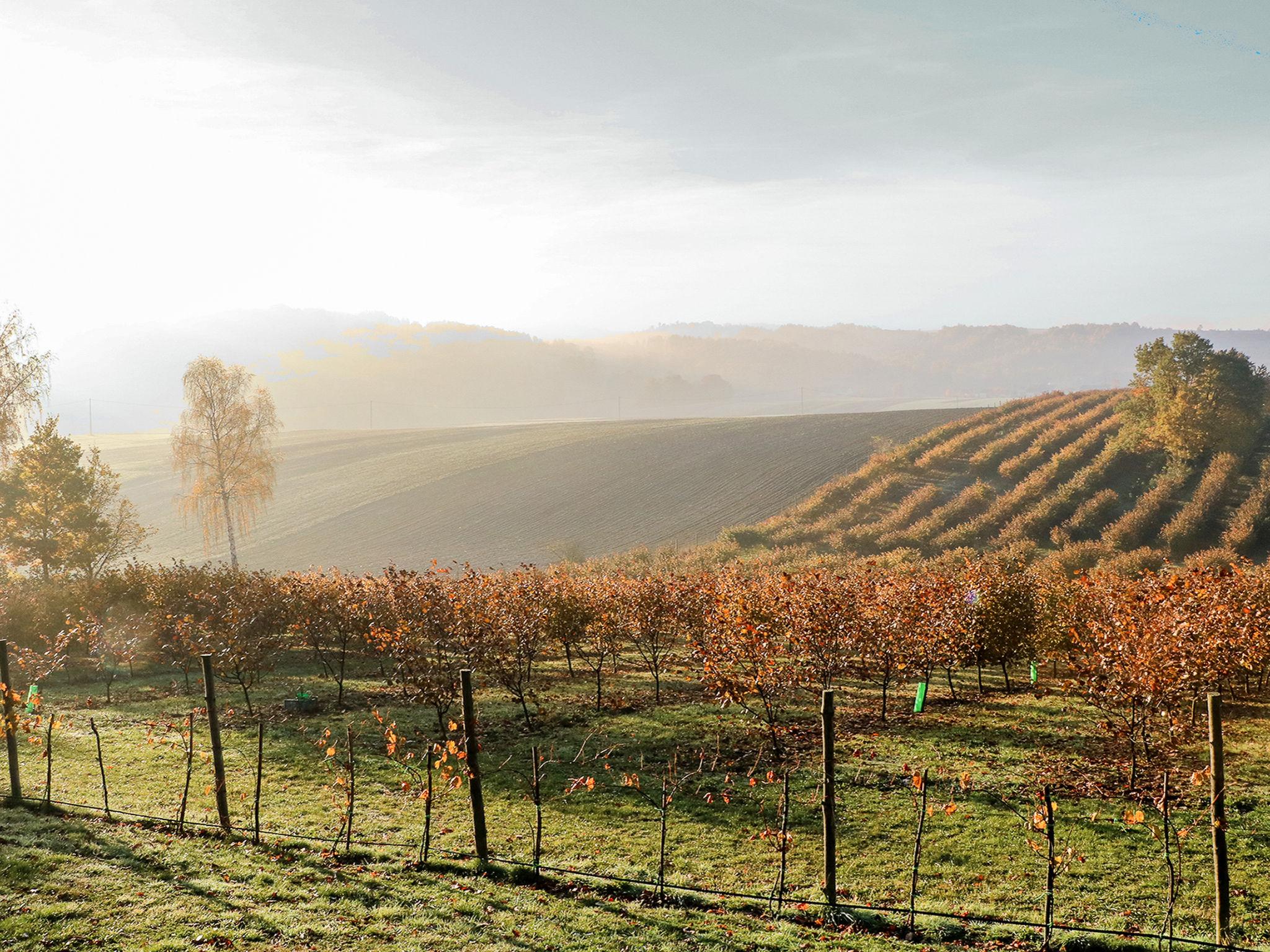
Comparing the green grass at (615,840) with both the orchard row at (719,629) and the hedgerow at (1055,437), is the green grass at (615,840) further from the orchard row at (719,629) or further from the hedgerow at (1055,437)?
the hedgerow at (1055,437)

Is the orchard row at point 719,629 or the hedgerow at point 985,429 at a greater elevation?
the hedgerow at point 985,429

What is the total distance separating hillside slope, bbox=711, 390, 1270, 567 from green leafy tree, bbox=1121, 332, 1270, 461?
4.67 feet

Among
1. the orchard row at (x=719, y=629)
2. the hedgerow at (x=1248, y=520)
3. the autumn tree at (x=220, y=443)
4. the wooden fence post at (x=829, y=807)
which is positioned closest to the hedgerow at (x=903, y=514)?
the hedgerow at (x=1248, y=520)

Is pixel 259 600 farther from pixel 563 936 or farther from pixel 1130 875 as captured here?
pixel 1130 875

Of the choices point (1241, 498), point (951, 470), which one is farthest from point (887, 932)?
point (951, 470)

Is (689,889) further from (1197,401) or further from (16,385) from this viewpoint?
(1197,401)

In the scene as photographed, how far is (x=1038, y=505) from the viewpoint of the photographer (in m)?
56.4

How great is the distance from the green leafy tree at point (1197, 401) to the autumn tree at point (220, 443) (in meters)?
67.5

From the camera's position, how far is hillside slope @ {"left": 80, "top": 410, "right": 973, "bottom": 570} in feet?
223

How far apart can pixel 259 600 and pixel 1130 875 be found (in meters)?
29.0

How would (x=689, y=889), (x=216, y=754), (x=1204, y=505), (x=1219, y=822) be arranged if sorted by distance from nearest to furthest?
1. (x=1219, y=822)
2. (x=689, y=889)
3. (x=216, y=754)
4. (x=1204, y=505)

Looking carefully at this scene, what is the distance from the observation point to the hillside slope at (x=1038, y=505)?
49.7 metres

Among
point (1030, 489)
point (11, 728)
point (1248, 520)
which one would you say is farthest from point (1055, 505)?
point (11, 728)

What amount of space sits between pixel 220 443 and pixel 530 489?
3530cm
